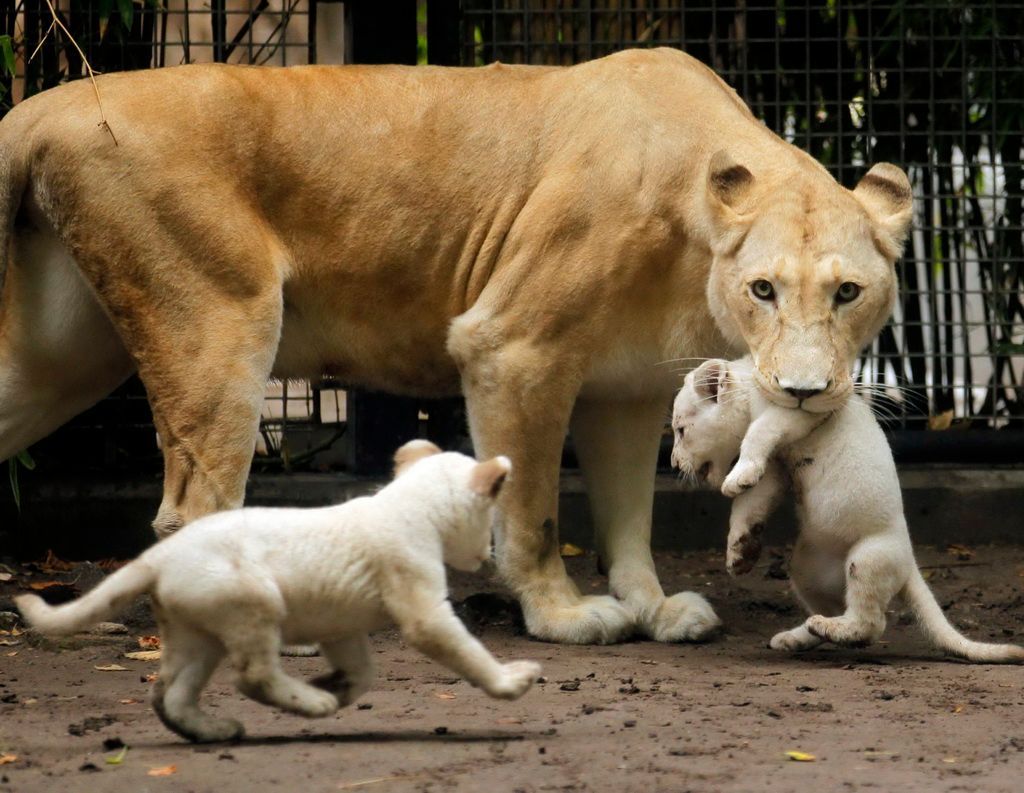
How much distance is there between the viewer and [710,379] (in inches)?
201

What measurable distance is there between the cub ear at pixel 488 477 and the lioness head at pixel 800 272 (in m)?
1.27

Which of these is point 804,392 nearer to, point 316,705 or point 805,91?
point 316,705

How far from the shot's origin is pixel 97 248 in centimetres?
521

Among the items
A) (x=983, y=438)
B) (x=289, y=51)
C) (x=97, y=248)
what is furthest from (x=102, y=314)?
(x=983, y=438)

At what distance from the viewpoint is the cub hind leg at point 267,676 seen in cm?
362

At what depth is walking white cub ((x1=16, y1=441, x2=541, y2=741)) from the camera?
11.9ft

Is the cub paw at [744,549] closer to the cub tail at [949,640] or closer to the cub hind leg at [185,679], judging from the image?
the cub tail at [949,640]

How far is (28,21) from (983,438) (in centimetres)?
428

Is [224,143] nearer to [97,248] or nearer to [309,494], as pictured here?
[97,248]

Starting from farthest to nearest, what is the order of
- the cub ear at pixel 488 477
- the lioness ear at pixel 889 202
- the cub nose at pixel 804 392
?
the lioness ear at pixel 889 202 → the cub nose at pixel 804 392 → the cub ear at pixel 488 477

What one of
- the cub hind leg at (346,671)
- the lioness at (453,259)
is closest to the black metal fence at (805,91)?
the lioness at (453,259)

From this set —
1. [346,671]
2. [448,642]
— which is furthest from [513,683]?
[346,671]

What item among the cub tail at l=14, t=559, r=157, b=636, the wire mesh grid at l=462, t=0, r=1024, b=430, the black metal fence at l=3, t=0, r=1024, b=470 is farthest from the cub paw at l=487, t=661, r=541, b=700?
the wire mesh grid at l=462, t=0, r=1024, b=430

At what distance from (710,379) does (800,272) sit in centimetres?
40
